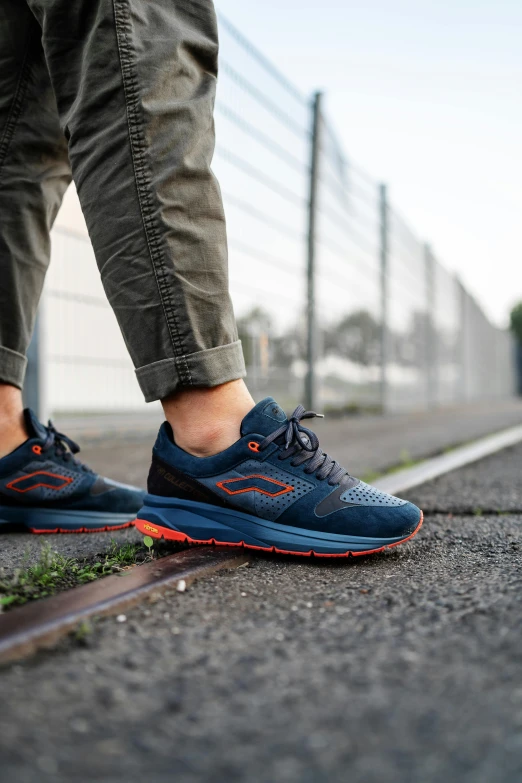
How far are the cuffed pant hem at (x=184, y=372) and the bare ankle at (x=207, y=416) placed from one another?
1.2 inches

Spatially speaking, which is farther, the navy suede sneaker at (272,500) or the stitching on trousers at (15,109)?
the stitching on trousers at (15,109)

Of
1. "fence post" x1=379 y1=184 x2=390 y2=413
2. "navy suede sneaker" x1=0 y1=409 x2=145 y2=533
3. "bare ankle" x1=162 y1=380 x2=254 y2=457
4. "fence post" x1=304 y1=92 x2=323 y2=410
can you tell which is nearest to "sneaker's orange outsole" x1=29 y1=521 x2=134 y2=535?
"navy suede sneaker" x1=0 y1=409 x2=145 y2=533

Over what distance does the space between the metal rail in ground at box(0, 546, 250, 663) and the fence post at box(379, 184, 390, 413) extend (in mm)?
7206

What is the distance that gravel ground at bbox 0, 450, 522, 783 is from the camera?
1.74ft

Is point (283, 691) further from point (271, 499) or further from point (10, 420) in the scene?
point (10, 420)

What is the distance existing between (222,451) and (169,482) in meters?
0.13

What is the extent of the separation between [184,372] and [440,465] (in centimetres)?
176

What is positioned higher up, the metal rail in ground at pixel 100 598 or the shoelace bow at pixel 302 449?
the shoelace bow at pixel 302 449

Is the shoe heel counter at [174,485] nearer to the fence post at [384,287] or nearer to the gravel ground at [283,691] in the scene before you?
the gravel ground at [283,691]

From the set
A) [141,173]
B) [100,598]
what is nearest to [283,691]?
[100,598]

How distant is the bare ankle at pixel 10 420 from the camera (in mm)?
1537

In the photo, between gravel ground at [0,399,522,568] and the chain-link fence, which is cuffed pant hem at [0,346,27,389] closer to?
gravel ground at [0,399,522,568]

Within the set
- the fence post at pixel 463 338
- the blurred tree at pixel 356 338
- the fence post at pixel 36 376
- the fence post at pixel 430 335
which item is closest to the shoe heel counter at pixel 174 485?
the fence post at pixel 36 376

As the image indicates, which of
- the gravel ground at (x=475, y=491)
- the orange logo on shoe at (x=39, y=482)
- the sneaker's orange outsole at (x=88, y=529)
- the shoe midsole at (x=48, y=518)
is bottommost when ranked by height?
the gravel ground at (x=475, y=491)
